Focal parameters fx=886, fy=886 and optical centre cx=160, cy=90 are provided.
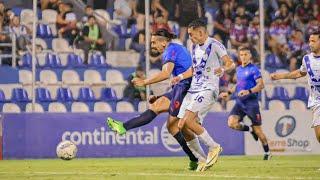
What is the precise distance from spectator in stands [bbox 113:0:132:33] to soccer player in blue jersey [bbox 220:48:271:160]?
5498 millimetres

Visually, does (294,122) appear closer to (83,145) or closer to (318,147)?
(318,147)

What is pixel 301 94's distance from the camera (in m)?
23.8

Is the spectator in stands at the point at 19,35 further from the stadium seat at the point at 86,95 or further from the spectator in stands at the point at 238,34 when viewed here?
the spectator in stands at the point at 238,34

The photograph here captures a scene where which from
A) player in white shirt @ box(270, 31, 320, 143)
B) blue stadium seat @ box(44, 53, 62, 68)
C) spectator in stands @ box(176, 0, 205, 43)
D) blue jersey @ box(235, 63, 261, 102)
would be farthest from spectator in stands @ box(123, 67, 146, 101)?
player in white shirt @ box(270, 31, 320, 143)

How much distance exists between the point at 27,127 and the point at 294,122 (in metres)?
6.54

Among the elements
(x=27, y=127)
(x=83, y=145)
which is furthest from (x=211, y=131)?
(x=27, y=127)

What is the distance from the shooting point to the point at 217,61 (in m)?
13.6

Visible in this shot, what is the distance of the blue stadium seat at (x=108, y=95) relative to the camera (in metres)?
22.4

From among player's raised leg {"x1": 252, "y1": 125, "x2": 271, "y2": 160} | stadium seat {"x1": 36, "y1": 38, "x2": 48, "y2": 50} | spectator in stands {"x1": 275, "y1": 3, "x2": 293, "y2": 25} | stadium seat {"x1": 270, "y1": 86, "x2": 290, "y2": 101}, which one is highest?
spectator in stands {"x1": 275, "y1": 3, "x2": 293, "y2": 25}

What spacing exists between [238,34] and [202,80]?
36.6 ft

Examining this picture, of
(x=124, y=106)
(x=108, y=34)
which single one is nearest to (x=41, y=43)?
(x=108, y=34)

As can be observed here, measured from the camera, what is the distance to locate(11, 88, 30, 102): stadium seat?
72.6 feet

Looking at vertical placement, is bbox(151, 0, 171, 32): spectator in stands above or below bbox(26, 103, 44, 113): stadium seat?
above

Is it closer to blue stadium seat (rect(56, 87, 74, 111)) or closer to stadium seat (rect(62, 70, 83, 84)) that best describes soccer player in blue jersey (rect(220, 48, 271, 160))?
blue stadium seat (rect(56, 87, 74, 111))
